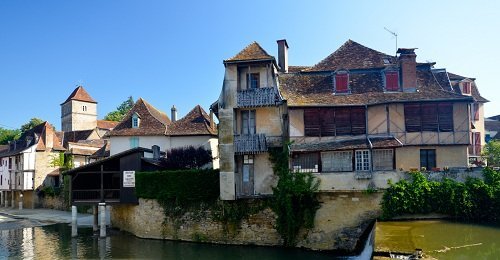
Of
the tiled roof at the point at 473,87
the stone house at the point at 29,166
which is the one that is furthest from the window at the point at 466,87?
the stone house at the point at 29,166

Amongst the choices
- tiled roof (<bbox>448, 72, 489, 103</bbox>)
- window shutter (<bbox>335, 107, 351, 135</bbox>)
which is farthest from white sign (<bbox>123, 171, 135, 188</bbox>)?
tiled roof (<bbox>448, 72, 489, 103</bbox>)

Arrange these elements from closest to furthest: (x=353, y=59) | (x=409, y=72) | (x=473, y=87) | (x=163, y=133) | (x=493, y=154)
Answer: (x=409, y=72) < (x=353, y=59) < (x=493, y=154) < (x=163, y=133) < (x=473, y=87)

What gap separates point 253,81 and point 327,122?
520cm

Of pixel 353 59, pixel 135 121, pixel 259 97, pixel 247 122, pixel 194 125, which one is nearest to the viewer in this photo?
pixel 259 97

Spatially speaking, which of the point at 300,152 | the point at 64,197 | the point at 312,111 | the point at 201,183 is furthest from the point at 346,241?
the point at 64,197

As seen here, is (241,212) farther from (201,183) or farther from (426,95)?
(426,95)

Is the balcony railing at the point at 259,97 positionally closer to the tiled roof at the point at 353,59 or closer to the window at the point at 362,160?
the tiled roof at the point at 353,59

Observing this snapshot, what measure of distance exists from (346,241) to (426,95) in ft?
31.8

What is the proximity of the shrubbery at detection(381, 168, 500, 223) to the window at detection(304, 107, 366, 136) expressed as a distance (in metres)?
4.12

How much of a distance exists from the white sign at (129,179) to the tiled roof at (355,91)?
466 inches

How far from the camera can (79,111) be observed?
7581 centimetres

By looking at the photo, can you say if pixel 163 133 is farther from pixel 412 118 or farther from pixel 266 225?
pixel 412 118

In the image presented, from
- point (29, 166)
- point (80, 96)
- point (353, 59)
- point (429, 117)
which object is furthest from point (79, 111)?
point (429, 117)

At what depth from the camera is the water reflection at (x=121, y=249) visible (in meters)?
20.6
